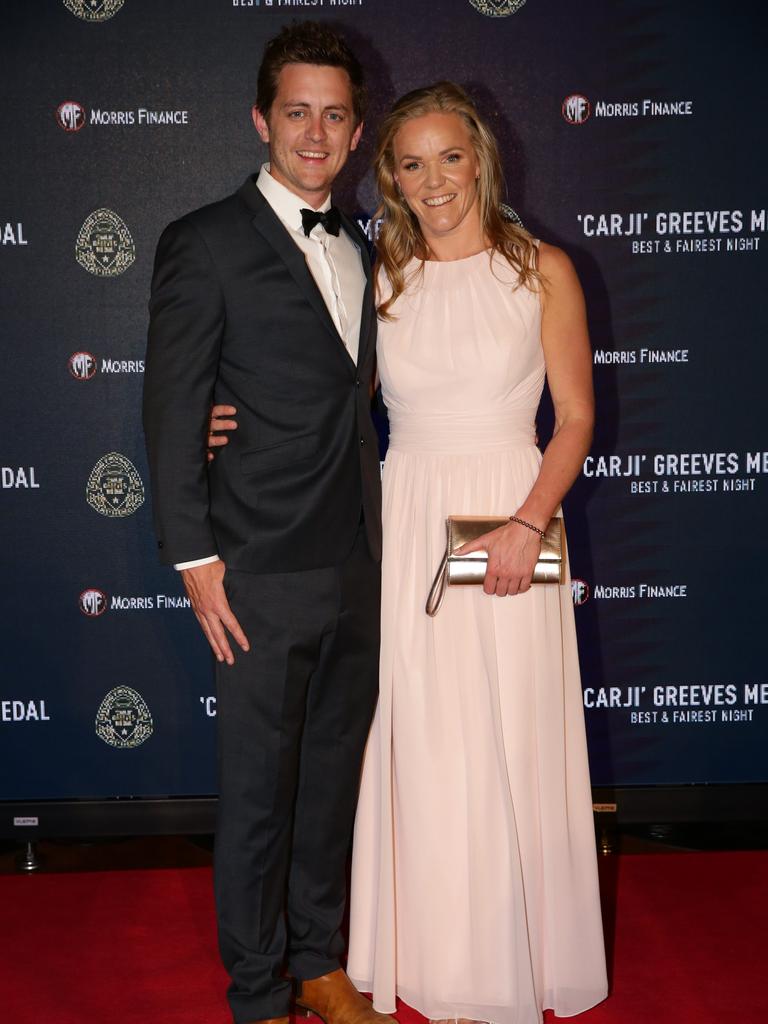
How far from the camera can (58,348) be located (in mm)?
3596

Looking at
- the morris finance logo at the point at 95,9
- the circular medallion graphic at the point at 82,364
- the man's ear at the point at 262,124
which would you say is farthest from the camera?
the circular medallion graphic at the point at 82,364

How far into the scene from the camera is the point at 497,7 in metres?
3.52

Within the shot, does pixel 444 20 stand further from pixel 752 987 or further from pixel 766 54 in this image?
pixel 752 987

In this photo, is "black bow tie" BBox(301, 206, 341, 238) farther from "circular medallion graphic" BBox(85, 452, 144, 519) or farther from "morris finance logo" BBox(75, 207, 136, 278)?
"circular medallion graphic" BBox(85, 452, 144, 519)

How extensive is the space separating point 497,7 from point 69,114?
4.69 ft

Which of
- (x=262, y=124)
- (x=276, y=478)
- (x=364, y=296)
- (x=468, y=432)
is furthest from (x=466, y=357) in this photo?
(x=262, y=124)

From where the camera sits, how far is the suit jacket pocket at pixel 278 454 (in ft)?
7.68

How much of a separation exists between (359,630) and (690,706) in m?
1.81

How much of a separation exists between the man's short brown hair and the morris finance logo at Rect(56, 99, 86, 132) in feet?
4.18

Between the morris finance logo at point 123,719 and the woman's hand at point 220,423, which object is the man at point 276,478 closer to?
the woman's hand at point 220,423

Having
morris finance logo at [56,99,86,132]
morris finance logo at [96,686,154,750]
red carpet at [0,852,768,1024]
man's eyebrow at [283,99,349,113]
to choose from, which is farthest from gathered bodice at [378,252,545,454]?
morris finance logo at [96,686,154,750]

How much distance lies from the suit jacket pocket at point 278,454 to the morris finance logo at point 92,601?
61.2 inches

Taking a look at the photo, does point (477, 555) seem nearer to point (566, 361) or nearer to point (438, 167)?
point (566, 361)

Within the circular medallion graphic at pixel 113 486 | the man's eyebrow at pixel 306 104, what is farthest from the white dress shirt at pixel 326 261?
the circular medallion graphic at pixel 113 486
